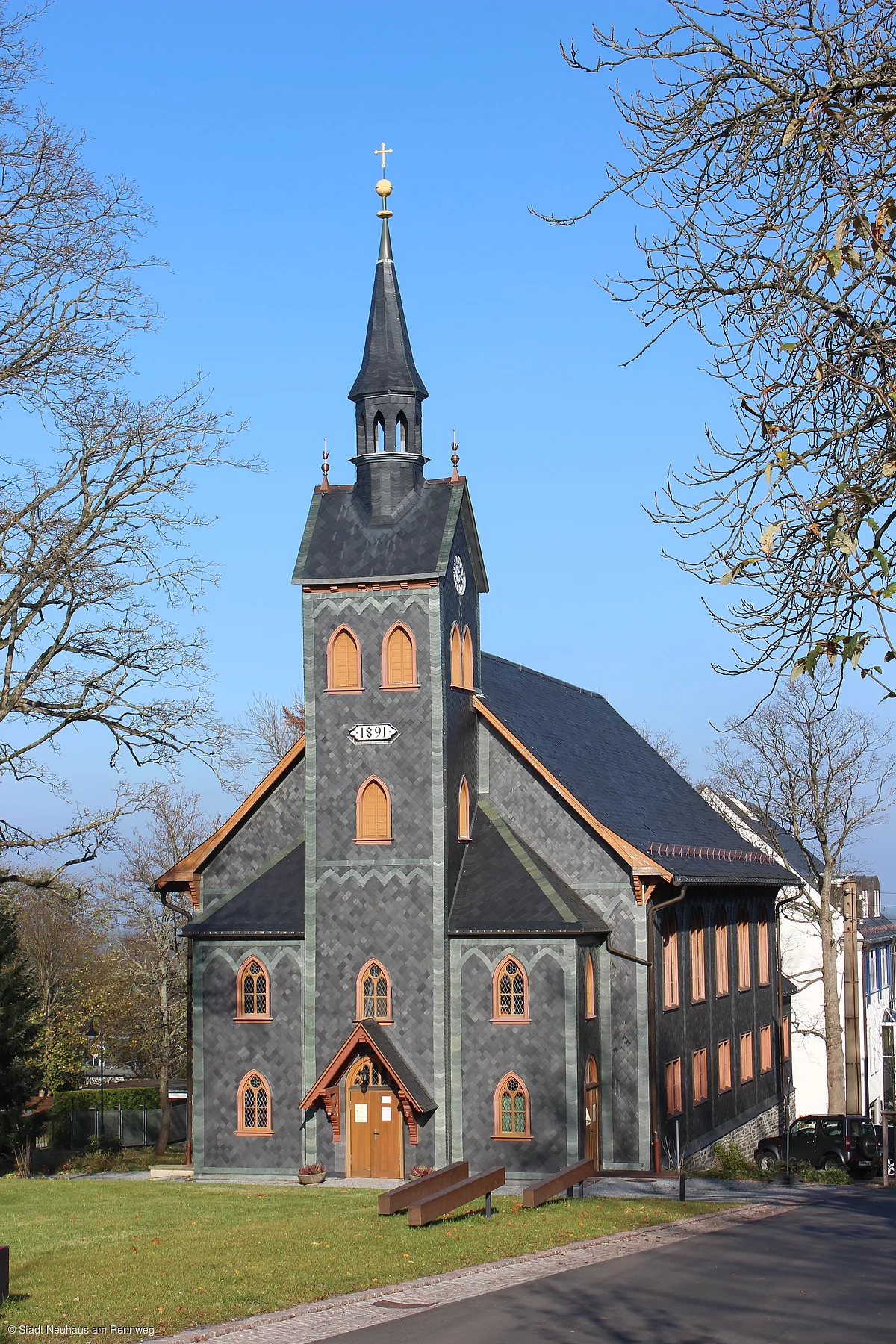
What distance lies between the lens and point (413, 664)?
3150 centimetres

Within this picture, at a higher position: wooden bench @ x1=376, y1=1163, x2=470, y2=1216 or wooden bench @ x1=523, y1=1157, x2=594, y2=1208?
wooden bench @ x1=376, y1=1163, x2=470, y2=1216

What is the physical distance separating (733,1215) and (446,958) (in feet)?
29.1

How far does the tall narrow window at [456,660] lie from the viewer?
3250 centimetres

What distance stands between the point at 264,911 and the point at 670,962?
388 inches

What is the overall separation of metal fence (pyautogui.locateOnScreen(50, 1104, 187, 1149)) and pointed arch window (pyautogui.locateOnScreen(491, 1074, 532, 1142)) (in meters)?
20.1

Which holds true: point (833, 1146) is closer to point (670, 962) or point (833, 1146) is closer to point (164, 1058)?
point (670, 962)

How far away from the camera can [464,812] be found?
33.0 meters

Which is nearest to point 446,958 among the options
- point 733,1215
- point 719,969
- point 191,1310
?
point 733,1215

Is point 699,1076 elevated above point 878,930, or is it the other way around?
point 878,930

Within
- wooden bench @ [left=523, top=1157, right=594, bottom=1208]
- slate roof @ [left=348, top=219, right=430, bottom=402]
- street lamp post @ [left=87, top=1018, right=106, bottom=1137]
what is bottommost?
street lamp post @ [left=87, top=1018, right=106, bottom=1137]

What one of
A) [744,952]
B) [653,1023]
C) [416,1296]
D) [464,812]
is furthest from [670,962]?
[416,1296]

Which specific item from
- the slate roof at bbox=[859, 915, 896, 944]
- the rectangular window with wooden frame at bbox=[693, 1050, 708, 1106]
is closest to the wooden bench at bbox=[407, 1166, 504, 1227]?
the rectangular window with wooden frame at bbox=[693, 1050, 708, 1106]

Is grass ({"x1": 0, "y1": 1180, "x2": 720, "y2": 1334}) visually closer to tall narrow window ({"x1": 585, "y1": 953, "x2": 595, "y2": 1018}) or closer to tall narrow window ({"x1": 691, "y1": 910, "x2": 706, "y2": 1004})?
tall narrow window ({"x1": 585, "y1": 953, "x2": 595, "y2": 1018})

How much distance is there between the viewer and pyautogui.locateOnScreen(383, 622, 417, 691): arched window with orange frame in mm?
31531
